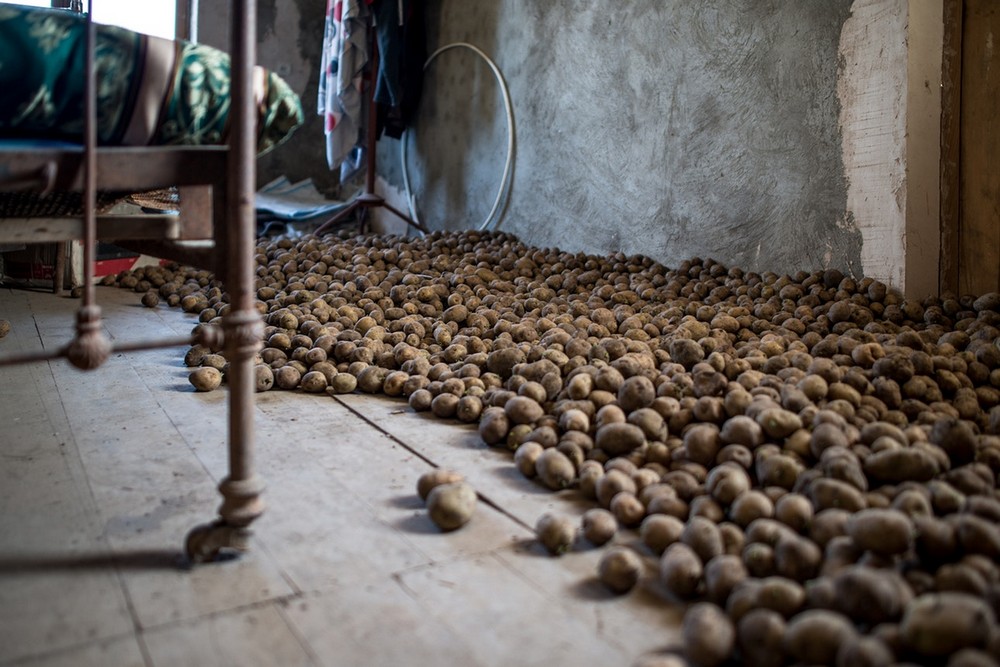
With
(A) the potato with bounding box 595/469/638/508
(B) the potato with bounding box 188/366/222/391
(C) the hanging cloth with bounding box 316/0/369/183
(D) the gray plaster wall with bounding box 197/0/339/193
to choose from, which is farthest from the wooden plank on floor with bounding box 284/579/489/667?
(D) the gray plaster wall with bounding box 197/0/339/193

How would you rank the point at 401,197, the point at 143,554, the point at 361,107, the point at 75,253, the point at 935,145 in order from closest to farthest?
the point at 143,554 < the point at 935,145 < the point at 75,253 < the point at 361,107 < the point at 401,197

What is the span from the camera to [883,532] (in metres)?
1.50

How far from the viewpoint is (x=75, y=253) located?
504cm

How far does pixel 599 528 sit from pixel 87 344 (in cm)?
109

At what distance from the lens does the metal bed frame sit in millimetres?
1581

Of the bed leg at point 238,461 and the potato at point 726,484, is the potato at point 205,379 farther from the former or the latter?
the potato at point 726,484

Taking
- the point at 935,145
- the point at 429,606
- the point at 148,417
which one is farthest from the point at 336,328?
the point at 935,145

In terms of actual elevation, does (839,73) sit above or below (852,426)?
above

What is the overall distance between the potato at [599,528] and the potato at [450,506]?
27 centimetres

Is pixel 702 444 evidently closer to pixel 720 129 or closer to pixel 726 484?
pixel 726 484

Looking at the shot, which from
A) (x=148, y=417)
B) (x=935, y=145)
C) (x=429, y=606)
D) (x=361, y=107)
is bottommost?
(x=429, y=606)

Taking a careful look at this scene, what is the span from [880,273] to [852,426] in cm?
157

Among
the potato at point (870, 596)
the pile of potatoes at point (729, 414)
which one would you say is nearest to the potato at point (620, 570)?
the pile of potatoes at point (729, 414)

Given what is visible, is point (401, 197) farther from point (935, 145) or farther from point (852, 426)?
point (852, 426)
